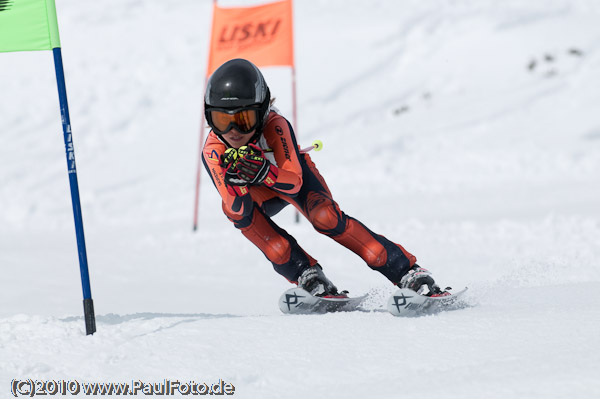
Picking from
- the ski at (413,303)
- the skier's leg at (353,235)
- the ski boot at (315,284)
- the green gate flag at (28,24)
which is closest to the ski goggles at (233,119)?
the skier's leg at (353,235)

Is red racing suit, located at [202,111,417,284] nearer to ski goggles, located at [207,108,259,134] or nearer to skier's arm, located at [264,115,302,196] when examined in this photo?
skier's arm, located at [264,115,302,196]

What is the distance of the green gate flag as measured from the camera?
146 inches

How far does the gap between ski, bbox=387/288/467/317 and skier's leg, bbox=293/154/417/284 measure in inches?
12.4

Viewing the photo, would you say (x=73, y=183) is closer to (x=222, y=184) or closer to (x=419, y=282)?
(x=222, y=184)

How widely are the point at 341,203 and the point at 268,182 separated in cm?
913

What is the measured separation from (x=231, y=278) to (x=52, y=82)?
18.5m

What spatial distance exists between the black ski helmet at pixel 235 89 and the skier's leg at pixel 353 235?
639 millimetres

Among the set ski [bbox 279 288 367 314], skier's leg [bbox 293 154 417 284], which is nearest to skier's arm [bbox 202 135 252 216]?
skier's leg [bbox 293 154 417 284]

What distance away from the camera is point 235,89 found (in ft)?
13.0

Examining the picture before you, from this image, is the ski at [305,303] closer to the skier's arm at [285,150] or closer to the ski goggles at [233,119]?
the skier's arm at [285,150]

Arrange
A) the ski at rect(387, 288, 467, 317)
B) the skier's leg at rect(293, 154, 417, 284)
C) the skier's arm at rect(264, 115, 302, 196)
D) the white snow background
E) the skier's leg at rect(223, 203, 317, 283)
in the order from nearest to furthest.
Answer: the white snow background → the ski at rect(387, 288, 467, 317) → the skier's arm at rect(264, 115, 302, 196) → the skier's leg at rect(293, 154, 417, 284) → the skier's leg at rect(223, 203, 317, 283)

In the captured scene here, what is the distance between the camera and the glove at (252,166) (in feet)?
12.5

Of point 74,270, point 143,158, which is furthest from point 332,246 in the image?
point 143,158

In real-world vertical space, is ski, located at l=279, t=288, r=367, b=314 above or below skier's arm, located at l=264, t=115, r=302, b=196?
below
